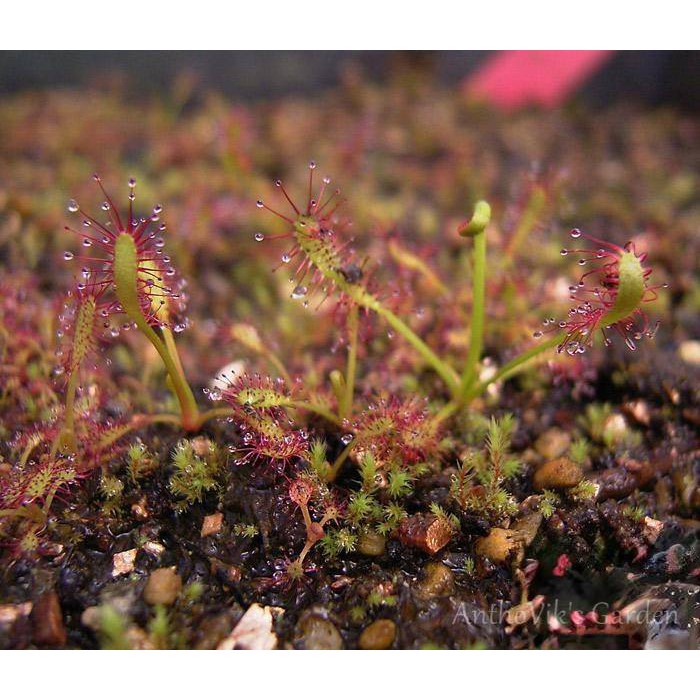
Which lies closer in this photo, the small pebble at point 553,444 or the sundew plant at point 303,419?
the sundew plant at point 303,419

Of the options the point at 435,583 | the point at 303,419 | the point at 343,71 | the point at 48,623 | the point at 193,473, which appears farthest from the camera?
the point at 343,71

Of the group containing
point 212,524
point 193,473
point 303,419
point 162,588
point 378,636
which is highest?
point 303,419

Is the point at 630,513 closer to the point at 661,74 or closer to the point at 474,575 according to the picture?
the point at 474,575

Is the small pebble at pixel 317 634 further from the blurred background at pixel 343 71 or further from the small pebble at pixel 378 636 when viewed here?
the blurred background at pixel 343 71

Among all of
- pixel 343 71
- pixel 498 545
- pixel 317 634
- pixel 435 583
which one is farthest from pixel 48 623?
pixel 343 71

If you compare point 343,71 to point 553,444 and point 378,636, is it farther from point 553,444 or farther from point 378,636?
point 378,636

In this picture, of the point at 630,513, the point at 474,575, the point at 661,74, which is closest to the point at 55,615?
the point at 474,575

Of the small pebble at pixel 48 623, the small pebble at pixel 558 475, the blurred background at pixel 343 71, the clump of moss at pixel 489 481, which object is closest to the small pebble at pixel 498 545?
the clump of moss at pixel 489 481

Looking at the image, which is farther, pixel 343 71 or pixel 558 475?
pixel 343 71
